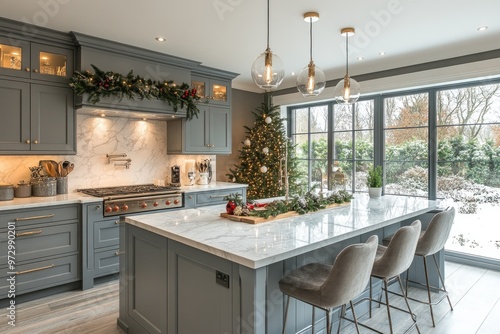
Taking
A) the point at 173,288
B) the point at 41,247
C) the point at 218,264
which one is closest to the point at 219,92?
the point at 41,247

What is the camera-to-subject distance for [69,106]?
3.75 meters

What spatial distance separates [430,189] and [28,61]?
5238mm

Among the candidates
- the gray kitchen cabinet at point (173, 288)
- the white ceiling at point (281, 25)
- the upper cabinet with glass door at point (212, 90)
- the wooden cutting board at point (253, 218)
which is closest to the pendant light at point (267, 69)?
the white ceiling at point (281, 25)

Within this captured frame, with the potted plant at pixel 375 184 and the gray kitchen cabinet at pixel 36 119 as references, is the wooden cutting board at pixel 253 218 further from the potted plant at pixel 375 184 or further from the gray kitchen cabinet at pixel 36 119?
the gray kitchen cabinet at pixel 36 119

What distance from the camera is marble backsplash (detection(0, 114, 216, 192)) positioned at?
3.79 m

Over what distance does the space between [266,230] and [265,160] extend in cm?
375

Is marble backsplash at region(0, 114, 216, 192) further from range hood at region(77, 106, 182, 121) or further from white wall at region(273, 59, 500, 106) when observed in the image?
white wall at region(273, 59, 500, 106)

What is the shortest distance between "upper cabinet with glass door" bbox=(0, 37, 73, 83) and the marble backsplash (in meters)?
0.64

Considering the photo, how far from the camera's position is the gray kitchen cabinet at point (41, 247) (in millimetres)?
3121

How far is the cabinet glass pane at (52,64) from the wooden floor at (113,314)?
239 centimetres

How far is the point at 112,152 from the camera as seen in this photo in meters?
4.46

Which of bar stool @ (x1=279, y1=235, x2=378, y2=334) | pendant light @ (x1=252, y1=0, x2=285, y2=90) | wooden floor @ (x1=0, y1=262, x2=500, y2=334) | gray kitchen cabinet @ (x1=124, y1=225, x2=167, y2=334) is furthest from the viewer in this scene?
wooden floor @ (x1=0, y1=262, x2=500, y2=334)

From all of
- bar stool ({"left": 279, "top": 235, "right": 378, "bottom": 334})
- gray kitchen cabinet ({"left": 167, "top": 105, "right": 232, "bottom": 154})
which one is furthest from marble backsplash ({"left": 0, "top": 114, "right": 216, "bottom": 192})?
bar stool ({"left": 279, "top": 235, "right": 378, "bottom": 334})

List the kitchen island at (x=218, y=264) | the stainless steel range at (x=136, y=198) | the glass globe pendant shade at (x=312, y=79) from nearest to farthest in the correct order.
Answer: the kitchen island at (x=218, y=264)
the glass globe pendant shade at (x=312, y=79)
the stainless steel range at (x=136, y=198)
